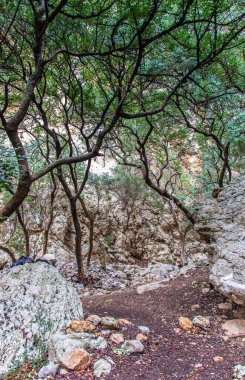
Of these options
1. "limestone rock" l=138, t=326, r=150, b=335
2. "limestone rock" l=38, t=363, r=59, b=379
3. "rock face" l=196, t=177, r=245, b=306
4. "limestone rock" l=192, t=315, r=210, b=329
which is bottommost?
"limestone rock" l=38, t=363, r=59, b=379

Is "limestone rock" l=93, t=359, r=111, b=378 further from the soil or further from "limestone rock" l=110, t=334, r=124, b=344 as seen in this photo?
"limestone rock" l=110, t=334, r=124, b=344

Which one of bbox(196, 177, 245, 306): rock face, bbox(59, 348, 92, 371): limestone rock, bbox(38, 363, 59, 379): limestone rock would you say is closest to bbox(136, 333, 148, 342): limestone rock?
bbox(59, 348, 92, 371): limestone rock

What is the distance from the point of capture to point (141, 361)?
2.39 metres

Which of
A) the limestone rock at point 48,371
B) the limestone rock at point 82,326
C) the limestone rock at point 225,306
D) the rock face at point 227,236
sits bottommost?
the limestone rock at point 48,371

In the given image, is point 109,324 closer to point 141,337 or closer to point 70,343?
point 141,337

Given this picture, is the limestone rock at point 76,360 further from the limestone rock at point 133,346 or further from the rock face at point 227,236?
the rock face at point 227,236

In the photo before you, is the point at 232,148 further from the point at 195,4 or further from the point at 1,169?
the point at 1,169

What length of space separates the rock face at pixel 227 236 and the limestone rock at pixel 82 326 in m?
1.54

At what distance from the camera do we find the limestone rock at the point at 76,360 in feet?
7.24

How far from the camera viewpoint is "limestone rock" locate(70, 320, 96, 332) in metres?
2.75

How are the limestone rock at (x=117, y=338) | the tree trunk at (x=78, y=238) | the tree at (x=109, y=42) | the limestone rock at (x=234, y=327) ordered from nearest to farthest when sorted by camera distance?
the limestone rock at (x=117, y=338) < the limestone rock at (x=234, y=327) < the tree at (x=109, y=42) < the tree trunk at (x=78, y=238)

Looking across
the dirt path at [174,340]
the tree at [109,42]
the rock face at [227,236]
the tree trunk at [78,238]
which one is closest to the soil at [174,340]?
the dirt path at [174,340]

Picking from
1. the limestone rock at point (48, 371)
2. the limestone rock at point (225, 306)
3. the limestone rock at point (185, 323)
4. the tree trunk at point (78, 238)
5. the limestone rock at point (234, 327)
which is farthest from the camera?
the tree trunk at point (78, 238)

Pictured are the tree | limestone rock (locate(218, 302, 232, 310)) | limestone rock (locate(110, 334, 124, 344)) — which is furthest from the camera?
limestone rock (locate(218, 302, 232, 310))
